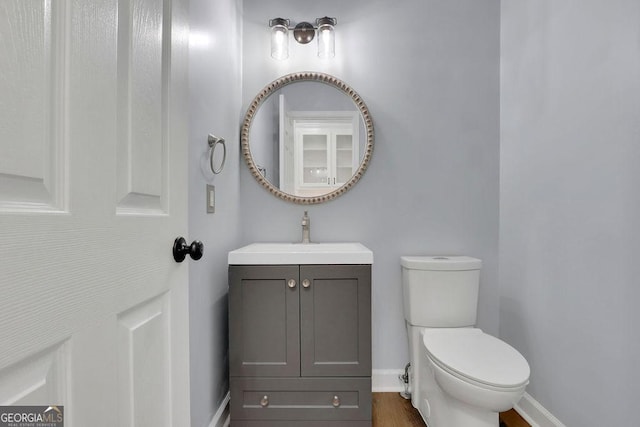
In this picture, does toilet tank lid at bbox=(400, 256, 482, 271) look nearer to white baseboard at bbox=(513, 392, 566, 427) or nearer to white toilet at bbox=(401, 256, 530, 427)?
white toilet at bbox=(401, 256, 530, 427)

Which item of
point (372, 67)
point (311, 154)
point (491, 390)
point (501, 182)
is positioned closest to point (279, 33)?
point (372, 67)

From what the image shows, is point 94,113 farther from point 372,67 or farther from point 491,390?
point 372,67

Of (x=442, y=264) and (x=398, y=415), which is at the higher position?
(x=442, y=264)

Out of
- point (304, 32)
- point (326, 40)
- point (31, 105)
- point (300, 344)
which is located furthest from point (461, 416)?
point (304, 32)

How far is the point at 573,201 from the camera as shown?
1522 millimetres

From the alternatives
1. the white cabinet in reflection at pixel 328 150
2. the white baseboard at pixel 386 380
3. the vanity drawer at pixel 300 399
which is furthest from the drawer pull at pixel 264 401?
the white cabinet in reflection at pixel 328 150

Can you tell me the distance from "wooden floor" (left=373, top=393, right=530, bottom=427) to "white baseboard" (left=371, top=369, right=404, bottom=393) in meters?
0.06

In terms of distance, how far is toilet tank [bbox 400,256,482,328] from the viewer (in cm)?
177

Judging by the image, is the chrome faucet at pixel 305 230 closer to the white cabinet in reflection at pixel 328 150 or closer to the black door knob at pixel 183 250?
the white cabinet in reflection at pixel 328 150

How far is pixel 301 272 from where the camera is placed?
155 centimetres

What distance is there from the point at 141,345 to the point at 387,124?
1776 millimetres

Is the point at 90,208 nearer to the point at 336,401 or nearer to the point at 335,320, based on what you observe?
the point at 335,320

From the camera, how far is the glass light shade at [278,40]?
1.98 metres

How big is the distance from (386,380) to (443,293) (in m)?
0.68
